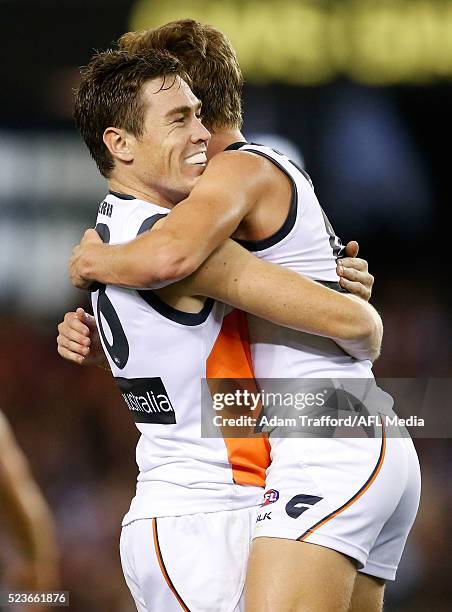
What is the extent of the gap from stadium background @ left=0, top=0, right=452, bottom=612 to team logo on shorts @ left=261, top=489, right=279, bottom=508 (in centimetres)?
411

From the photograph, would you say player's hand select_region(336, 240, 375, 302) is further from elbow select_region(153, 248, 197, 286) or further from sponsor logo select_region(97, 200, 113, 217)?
sponsor logo select_region(97, 200, 113, 217)

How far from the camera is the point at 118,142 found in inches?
94.6

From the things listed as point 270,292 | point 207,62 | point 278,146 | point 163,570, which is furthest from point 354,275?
point 278,146

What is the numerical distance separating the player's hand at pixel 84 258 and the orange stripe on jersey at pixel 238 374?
33cm

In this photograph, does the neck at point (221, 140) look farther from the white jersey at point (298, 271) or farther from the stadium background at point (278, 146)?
the stadium background at point (278, 146)

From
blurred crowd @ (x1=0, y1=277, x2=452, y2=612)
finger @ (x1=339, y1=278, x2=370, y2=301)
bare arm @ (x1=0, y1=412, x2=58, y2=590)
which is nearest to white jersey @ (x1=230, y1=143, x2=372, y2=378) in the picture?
finger @ (x1=339, y1=278, x2=370, y2=301)

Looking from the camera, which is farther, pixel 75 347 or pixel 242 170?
pixel 75 347

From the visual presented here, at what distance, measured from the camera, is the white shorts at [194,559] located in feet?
7.20

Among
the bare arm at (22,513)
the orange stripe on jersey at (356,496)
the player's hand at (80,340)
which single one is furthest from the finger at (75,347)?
the bare arm at (22,513)

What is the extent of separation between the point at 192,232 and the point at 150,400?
17.2 inches

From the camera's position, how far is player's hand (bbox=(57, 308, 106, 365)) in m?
2.65

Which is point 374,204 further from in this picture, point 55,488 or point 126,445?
point 55,488

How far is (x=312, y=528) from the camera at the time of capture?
7.04 ft

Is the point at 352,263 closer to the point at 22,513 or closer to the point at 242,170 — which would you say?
the point at 242,170
